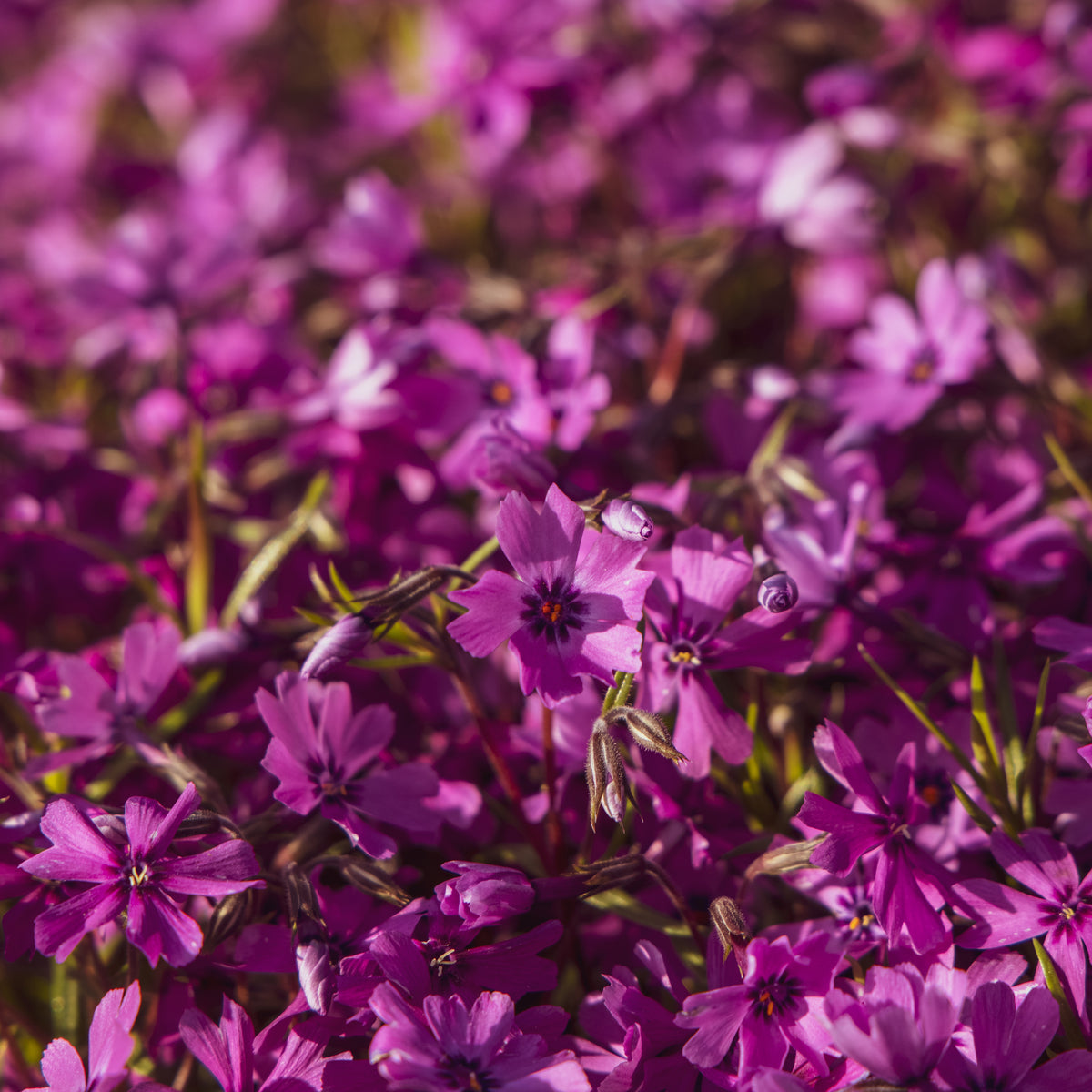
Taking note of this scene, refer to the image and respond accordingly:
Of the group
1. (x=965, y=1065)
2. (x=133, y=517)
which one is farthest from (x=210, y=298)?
(x=965, y=1065)

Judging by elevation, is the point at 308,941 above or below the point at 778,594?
below

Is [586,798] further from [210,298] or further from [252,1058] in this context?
[210,298]

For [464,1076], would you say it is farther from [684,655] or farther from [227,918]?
[684,655]

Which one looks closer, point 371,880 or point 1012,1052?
point 1012,1052

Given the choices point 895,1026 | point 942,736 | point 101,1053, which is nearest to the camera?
point 895,1026

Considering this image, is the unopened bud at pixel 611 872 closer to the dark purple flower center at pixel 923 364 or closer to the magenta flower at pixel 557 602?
the magenta flower at pixel 557 602

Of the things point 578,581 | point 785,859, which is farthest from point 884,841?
point 578,581

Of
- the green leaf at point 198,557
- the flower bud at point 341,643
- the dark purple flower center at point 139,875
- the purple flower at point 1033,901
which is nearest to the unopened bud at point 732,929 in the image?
the purple flower at point 1033,901
